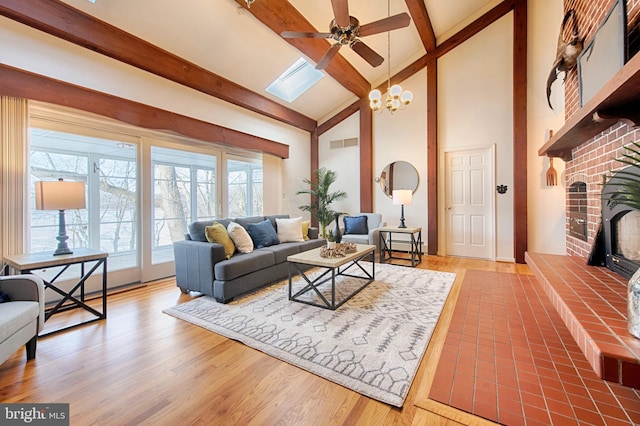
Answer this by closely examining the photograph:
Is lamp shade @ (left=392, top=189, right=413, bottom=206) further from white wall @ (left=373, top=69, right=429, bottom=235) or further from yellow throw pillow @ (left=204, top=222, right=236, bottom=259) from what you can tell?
yellow throw pillow @ (left=204, top=222, right=236, bottom=259)

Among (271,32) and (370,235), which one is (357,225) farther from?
(271,32)

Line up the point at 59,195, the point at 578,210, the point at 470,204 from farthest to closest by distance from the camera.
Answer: the point at 470,204 → the point at 578,210 → the point at 59,195

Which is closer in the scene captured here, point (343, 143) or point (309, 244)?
point (309, 244)

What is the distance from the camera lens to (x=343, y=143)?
6273 millimetres

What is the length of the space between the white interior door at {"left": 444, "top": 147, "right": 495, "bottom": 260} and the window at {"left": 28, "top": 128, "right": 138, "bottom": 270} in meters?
5.17

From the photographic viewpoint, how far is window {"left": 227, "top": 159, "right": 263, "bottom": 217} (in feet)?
15.6

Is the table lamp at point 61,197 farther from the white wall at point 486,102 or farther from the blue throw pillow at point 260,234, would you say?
the white wall at point 486,102

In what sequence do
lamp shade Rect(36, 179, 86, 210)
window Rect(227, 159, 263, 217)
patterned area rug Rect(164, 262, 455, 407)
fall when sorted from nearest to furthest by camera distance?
patterned area rug Rect(164, 262, 455, 407), lamp shade Rect(36, 179, 86, 210), window Rect(227, 159, 263, 217)

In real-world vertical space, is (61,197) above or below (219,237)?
above

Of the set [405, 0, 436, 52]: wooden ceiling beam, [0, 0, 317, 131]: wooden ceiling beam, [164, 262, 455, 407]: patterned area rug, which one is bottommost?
[164, 262, 455, 407]: patterned area rug

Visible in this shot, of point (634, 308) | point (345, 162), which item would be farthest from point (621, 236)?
point (345, 162)

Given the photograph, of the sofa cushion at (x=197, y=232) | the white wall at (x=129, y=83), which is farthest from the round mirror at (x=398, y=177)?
the sofa cushion at (x=197, y=232)

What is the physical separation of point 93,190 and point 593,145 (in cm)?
509

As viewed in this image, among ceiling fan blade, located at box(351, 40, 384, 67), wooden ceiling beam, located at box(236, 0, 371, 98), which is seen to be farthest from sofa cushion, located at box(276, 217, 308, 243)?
wooden ceiling beam, located at box(236, 0, 371, 98)
